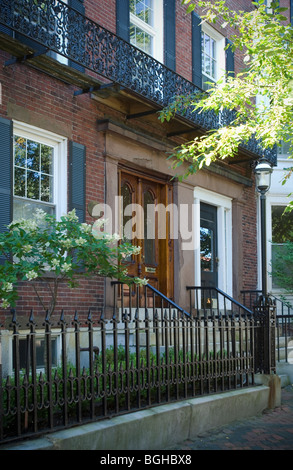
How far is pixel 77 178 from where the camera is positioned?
29.4 feet

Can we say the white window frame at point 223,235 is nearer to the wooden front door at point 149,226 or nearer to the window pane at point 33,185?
the wooden front door at point 149,226

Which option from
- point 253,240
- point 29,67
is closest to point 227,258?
point 253,240

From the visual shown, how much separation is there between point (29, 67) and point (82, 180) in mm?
1863

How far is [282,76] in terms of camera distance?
8.23 metres

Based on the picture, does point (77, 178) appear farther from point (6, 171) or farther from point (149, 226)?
point (149, 226)

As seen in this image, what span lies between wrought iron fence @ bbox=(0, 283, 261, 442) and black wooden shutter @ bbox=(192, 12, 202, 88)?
627 centimetres

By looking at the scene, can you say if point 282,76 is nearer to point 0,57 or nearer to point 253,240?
point 0,57

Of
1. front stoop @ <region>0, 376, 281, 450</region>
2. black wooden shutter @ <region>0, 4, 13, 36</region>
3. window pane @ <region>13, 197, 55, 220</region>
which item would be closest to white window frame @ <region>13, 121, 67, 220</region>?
window pane @ <region>13, 197, 55, 220</region>

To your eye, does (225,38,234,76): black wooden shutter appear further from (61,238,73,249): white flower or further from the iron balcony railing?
(61,238,73,249): white flower

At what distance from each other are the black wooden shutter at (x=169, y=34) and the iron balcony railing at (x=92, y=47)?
0.77m

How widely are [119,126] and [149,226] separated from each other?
2143 millimetres

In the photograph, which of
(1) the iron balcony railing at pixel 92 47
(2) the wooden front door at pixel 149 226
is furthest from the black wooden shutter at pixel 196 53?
(2) the wooden front door at pixel 149 226

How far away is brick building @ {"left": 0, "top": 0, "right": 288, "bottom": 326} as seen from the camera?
805 cm

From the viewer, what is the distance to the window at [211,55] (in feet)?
43.3
